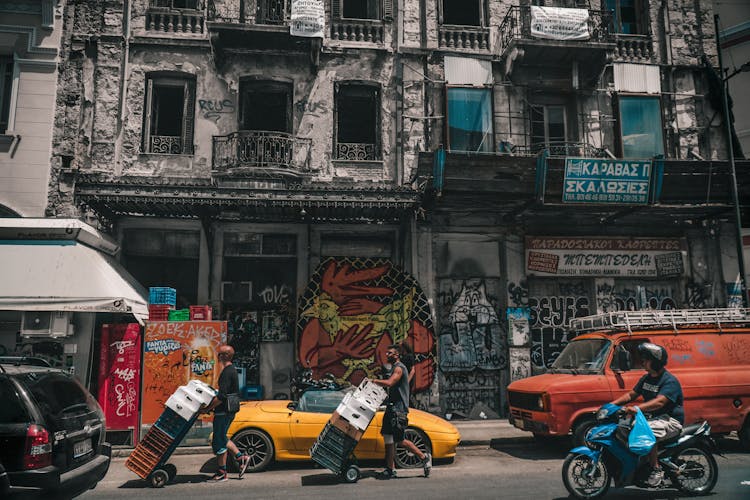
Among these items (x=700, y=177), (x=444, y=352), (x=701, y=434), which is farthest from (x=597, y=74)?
(x=701, y=434)

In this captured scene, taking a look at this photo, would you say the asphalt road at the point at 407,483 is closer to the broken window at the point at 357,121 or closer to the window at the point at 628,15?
the broken window at the point at 357,121

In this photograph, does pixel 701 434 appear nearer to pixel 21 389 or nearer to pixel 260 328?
pixel 21 389

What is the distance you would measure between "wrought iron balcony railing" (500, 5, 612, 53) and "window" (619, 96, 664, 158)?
1.92 meters

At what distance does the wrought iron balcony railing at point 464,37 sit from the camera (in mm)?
14922

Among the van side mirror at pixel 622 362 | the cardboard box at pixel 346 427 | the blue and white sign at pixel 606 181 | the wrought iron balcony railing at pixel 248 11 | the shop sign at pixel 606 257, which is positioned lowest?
the cardboard box at pixel 346 427

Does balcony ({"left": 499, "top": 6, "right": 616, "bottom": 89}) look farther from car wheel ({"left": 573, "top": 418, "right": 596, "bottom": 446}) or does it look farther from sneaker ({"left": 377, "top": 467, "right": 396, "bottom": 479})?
sneaker ({"left": 377, "top": 467, "right": 396, "bottom": 479})

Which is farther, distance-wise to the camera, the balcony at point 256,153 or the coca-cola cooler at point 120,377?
the balcony at point 256,153

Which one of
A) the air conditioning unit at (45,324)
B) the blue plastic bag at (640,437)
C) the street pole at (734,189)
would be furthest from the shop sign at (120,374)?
the street pole at (734,189)

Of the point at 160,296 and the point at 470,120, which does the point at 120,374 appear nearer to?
the point at 160,296

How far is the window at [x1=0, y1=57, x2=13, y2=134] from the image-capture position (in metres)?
13.3

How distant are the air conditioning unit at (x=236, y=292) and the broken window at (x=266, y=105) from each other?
4.14 metres

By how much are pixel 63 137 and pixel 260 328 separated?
22.3 ft

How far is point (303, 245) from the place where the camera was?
14.1 metres

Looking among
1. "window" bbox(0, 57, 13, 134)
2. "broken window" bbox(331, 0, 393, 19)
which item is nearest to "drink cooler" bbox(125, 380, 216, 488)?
"window" bbox(0, 57, 13, 134)
